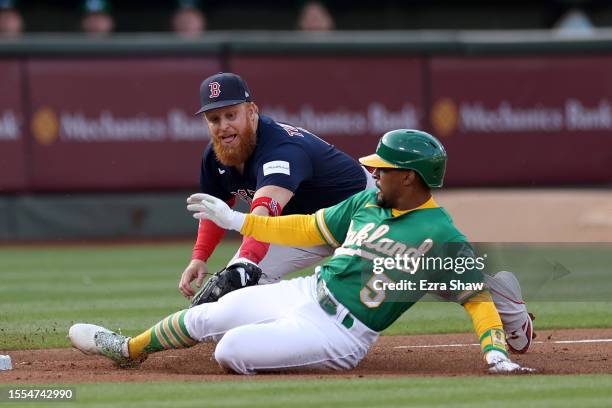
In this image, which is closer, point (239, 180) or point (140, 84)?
point (239, 180)

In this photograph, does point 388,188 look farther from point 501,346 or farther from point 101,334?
point 101,334

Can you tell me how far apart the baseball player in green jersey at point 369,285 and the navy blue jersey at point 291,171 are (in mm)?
726

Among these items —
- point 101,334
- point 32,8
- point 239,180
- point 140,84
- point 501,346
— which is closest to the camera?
point 501,346

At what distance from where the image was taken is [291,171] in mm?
6887

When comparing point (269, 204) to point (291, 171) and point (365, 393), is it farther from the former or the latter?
point (365, 393)

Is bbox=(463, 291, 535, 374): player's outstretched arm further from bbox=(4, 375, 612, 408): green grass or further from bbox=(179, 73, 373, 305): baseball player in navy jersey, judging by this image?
bbox=(179, 73, 373, 305): baseball player in navy jersey

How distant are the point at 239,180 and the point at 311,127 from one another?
335 inches

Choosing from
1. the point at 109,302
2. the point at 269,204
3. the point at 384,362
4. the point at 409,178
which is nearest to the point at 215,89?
the point at 269,204

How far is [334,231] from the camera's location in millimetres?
6320

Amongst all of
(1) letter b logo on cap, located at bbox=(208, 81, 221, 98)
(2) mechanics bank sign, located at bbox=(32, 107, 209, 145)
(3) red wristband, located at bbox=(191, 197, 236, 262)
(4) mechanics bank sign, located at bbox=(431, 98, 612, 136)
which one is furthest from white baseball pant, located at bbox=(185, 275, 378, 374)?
(4) mechanics bank sign, located at bbox=(431, 98, 612, 136)

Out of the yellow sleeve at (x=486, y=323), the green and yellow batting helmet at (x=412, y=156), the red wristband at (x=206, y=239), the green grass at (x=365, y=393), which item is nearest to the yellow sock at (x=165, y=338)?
the green grass at (x=365, y=393)

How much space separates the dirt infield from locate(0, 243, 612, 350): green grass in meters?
0.61

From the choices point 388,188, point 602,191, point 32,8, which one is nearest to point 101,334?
point 388,188

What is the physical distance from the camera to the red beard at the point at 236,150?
7.02 meters
